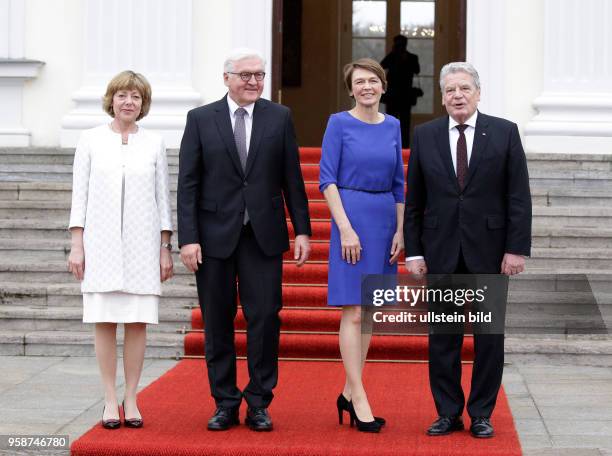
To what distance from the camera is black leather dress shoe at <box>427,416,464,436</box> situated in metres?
5.84

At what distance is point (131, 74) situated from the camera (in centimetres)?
598

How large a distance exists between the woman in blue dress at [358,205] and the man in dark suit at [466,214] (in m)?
0.14

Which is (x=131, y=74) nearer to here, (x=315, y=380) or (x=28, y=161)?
(x=315, y=380)

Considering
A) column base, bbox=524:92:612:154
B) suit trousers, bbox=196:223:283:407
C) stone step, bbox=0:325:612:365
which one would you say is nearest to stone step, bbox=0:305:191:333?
stone step, bbox=0:325:612:365

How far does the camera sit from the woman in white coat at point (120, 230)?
19.5 feet

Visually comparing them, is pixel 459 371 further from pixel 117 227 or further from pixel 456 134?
pixel 117 227

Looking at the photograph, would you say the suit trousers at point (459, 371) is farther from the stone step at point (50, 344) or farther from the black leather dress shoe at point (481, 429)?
the stone step at point (50, 344)

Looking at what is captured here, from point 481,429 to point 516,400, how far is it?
1146 mm

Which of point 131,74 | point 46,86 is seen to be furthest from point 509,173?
point 46,86

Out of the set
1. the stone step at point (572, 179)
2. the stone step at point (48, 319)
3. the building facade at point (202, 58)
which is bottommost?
the stone step at point (48, 319)

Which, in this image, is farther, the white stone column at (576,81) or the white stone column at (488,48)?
the white stone column at (488,48)

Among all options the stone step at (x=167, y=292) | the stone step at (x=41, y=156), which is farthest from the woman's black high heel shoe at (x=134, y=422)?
the stone step at (x=41, y=156)

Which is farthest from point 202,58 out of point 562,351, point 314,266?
point 562,351

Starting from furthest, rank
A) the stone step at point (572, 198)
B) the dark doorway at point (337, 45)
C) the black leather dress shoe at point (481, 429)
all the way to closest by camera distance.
Answer: the dark doorway at point (337, 45) < the stone step at point (572, 198) < the black leather dress shoe at point (481, 429)
